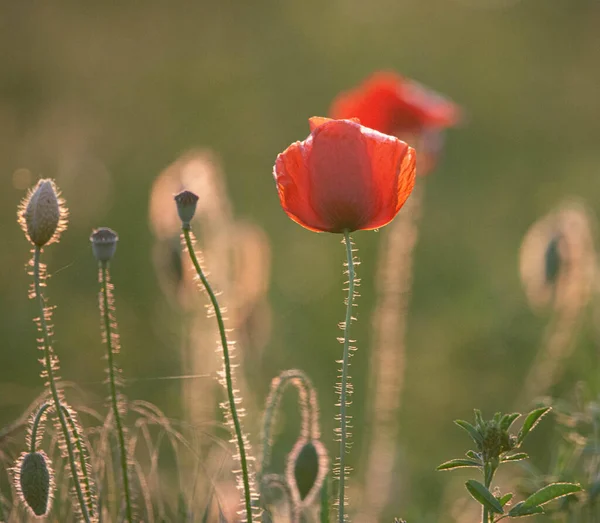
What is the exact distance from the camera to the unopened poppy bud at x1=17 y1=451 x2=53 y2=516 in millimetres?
1840

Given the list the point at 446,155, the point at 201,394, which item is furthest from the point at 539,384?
the point at 446,155

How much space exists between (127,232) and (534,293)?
3.01m

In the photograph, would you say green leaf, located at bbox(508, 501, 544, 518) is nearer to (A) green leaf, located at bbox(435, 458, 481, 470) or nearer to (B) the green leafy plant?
(B) the green leafy plant

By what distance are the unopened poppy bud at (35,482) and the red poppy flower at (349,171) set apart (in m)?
0.65

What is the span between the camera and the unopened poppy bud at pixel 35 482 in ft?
6.04

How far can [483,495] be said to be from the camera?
1730 millimetres

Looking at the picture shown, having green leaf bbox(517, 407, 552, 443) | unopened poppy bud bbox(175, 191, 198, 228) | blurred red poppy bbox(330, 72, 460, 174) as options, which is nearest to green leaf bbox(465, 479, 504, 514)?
green leaf bbox(517, 407, 552, 443)

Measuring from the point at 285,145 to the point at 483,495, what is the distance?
6.19m

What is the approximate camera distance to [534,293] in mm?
3781

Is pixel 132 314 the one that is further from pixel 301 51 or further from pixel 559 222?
pixel 301 51

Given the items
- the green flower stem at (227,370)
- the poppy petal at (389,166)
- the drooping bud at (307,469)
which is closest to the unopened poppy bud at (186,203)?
the green flower stem at (227,370)

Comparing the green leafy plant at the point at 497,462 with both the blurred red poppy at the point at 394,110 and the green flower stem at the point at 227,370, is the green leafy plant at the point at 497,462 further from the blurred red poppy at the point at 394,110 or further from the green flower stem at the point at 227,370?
the blurred red poppy at the point at 394,110

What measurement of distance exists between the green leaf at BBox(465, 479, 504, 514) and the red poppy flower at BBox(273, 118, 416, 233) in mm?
509

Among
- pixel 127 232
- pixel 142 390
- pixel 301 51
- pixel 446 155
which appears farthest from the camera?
pixel 301 51
